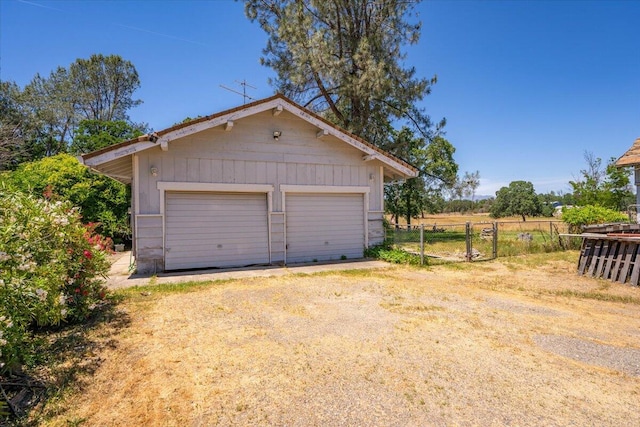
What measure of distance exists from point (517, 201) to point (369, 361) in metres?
72.5

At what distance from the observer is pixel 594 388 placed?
2.85m

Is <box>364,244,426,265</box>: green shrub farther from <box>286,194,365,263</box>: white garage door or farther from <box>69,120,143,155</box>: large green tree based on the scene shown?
<box>69,120,143,155</box>: large green tree

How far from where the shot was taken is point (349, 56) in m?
17.5

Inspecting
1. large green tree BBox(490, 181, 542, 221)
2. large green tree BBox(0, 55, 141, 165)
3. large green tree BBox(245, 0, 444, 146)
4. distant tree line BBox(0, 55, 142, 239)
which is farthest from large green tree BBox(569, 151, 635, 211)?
large green tree BBox(490, 181, 542, 221)

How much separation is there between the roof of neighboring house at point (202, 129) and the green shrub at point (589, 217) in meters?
6.92

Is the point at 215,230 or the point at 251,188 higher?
the point at 251,188

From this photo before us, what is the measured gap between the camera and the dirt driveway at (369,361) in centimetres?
252

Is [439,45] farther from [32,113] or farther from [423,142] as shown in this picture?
[32,113]

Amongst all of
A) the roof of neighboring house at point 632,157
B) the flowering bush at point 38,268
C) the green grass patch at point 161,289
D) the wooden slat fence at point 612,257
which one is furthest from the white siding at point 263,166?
the roof of neighboring house at point 632,157

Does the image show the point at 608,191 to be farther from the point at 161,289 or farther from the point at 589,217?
the point at 161,289

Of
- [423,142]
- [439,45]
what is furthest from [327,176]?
[423,142]

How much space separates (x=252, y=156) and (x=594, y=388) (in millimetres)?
8067

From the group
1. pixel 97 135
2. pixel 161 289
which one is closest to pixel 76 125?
pixel 97 135

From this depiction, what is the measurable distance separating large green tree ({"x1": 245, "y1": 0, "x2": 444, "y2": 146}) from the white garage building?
7826 mm
